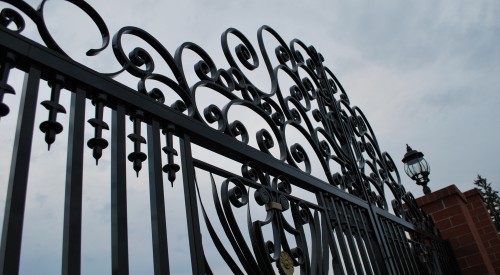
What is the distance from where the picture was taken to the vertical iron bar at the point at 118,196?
0.99m

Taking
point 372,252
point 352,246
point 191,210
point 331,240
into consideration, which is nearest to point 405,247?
point 372,252

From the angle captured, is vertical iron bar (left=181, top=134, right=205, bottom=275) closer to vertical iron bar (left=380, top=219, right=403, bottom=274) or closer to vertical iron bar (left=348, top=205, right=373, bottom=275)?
vertical iron bar (left=348, top=205, right=373, bottom=275)

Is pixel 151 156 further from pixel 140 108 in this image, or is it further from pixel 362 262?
pixel 362 262

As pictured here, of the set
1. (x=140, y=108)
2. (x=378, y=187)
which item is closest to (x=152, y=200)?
(x=140, y=108)

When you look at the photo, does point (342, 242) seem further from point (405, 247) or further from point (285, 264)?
point (405, 247)

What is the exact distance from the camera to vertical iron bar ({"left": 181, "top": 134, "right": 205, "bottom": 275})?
1171 mm

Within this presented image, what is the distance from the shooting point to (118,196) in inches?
41.8

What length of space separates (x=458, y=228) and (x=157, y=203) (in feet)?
12.2

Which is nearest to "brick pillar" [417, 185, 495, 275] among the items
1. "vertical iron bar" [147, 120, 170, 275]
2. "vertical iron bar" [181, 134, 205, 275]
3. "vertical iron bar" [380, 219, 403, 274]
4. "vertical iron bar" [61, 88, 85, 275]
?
"vertical iron bar" [380, 219, 403, 274]

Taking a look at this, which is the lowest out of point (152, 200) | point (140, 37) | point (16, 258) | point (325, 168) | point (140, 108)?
point (16, 258)

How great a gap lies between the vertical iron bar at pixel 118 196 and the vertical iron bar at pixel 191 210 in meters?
0.22

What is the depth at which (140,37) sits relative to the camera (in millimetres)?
1499

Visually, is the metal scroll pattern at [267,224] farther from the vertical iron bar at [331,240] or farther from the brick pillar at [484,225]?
the brick pillar at [484,225]

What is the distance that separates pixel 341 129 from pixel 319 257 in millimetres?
1302
